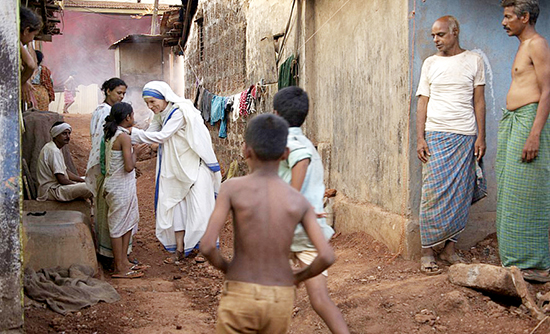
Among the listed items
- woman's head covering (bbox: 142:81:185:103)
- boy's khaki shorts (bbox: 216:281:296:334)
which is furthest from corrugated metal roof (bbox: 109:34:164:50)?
boy's khaki shorts (bbox: 216:281:296:334)

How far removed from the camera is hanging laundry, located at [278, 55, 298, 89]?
8016 millimetres

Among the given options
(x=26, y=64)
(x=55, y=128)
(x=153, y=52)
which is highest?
(x=153, y=52)

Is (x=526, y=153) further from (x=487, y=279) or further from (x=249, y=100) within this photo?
(x=249, y=100)

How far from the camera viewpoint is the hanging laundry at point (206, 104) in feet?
41.7

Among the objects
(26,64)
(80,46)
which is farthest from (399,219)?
(80,46)

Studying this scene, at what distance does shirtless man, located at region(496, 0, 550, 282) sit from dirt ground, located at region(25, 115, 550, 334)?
0.28 metres

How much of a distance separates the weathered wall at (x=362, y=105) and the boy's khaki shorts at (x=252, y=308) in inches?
119

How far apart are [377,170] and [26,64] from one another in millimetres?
3269

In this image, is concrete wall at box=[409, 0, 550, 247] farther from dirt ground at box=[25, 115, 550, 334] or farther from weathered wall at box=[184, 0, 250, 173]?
weathered wall at box=[184, 0, 250, 173]

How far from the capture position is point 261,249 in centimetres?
244

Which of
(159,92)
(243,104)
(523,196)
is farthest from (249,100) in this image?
(523,196)

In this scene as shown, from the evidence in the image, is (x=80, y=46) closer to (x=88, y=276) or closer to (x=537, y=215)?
(x=88, y=276)

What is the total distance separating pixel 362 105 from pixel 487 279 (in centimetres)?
264

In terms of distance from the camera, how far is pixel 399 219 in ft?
17.4
